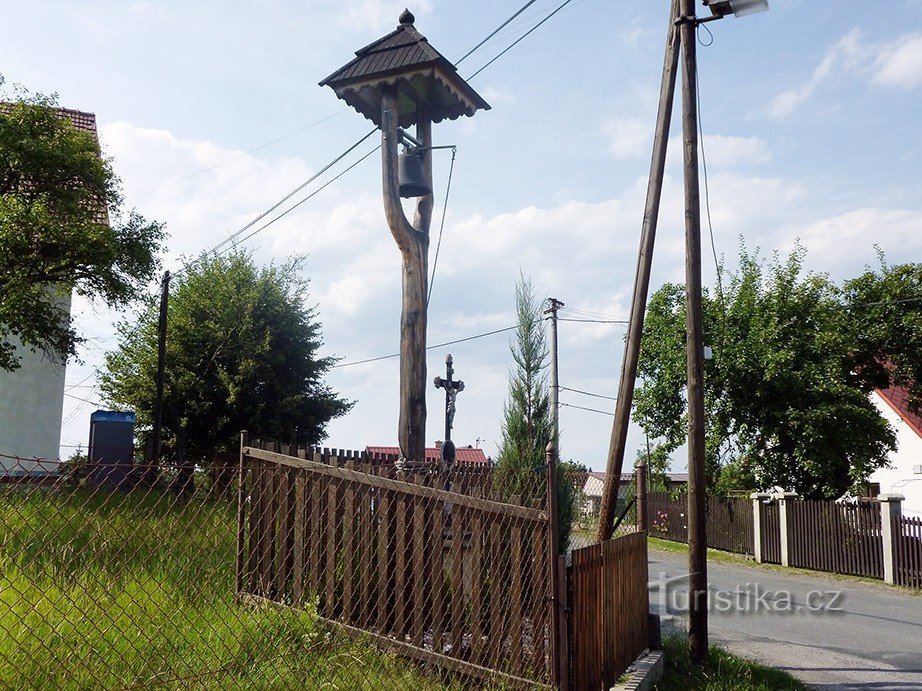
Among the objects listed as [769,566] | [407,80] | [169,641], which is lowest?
[769,566]

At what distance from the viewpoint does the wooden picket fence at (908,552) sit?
1579 cm

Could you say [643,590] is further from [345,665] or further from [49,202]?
[49,202]

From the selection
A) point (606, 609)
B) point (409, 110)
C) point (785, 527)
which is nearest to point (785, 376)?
point (785, 527)

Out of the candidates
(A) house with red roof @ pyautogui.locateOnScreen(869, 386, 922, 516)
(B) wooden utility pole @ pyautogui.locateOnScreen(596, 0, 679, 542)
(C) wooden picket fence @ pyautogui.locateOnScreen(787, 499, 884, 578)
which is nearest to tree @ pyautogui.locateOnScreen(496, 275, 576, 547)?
(B) wooden utility pole @ pyautogui.locateOnScreen(596, 0, 679, 542)

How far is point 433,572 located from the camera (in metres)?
5.20

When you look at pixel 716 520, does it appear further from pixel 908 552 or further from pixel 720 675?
pixel 720 675

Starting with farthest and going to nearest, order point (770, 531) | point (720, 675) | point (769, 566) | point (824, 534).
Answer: point (770, 531) → point (769, 566) → point (824, 534) → point (720, 675)

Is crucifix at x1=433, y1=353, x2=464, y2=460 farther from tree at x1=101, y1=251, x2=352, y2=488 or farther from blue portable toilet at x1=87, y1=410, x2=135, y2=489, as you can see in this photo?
tree at x1=101, y1=251, x2=352, y2=488

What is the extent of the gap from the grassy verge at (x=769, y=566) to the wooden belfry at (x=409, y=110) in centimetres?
1212

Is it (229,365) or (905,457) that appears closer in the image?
(229,365)

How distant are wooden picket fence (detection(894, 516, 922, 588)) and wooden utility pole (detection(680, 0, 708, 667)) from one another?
1055cm

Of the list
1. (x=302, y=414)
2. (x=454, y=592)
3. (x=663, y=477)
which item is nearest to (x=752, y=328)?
(x=663, y=477)

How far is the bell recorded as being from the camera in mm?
8539

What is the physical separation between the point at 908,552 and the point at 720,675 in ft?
37.1
